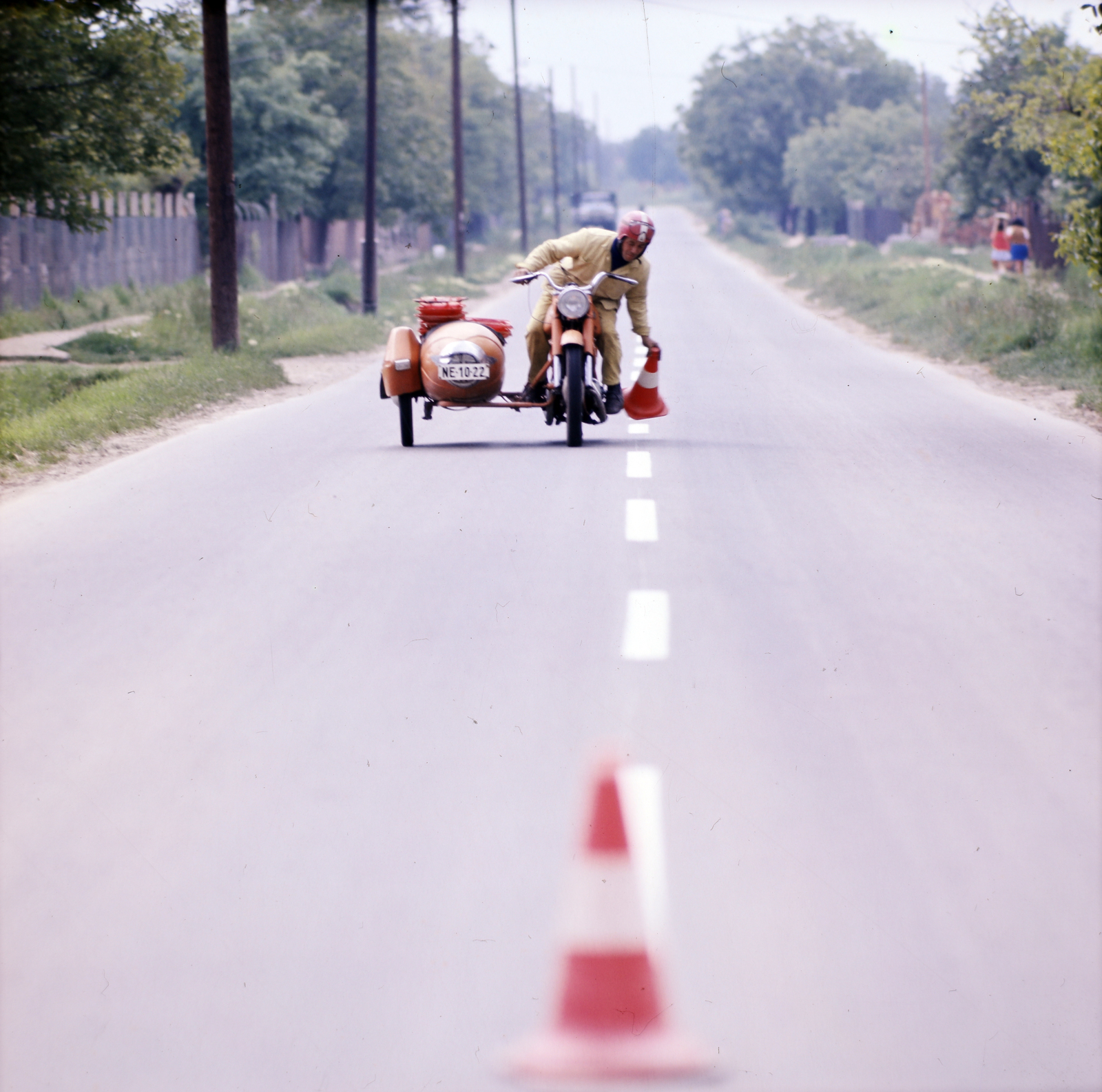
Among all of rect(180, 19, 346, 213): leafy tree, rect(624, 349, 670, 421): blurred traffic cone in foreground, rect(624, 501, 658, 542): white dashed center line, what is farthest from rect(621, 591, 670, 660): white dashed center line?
rect(180, 19, 346, 213): leafy tree

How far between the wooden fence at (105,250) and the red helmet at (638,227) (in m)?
13.8

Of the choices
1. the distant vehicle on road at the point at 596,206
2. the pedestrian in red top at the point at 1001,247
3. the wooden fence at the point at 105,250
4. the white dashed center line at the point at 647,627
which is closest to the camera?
the white dashed center line at the point at 647,627

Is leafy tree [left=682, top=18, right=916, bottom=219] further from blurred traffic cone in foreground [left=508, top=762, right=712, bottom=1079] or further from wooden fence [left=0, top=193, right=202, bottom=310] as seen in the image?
blurred traffic cone in foreground [left=508, top=762, right=712, bottom=1079]

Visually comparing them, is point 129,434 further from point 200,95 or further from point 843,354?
point 200,95

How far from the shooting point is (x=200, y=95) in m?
37.6

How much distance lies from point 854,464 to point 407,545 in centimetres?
427

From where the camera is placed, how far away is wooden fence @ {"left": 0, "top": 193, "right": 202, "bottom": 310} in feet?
89.9

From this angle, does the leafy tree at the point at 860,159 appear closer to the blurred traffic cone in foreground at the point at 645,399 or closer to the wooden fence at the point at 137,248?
the wooden fence at the point at 137,248

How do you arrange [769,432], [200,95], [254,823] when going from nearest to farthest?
[254,823], [769,432], [200,95]

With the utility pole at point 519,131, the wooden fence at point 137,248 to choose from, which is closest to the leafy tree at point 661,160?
the utility pole at point 519,131

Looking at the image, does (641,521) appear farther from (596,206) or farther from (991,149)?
(596,206)

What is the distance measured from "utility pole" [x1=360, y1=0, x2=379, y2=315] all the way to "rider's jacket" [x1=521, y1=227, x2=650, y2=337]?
63.9 feet

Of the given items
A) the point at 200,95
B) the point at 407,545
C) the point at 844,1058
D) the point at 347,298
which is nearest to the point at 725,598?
the point at 407,545

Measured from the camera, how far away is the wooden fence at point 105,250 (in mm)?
27391
